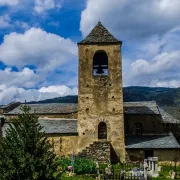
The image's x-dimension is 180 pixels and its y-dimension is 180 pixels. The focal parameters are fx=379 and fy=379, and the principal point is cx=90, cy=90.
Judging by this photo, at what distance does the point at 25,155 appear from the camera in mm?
18781

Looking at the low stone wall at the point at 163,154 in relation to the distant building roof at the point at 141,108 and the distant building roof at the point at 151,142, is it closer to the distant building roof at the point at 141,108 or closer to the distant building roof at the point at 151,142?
the distant building roof at the point at 151,142

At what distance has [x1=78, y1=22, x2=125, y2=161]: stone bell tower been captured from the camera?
4044cm

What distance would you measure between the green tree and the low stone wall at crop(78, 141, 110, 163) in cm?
1983

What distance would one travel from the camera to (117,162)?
3997 centimetres

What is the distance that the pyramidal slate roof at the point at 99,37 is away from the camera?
41.3 metres

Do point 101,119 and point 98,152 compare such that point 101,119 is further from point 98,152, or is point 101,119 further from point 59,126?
point 59,126

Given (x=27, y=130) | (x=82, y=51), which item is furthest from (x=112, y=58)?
(x=27, y=130)

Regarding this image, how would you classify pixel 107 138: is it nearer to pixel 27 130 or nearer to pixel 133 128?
pixel 133 128

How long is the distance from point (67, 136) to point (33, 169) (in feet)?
73.5

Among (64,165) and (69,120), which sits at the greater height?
(69,120)

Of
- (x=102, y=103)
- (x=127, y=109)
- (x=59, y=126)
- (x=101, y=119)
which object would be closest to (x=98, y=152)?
(x=101, y=119)

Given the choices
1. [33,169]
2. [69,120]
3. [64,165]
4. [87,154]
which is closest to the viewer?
[33,169]

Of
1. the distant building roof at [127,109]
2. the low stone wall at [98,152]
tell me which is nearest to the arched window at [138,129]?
the distant building roof at [127,109]

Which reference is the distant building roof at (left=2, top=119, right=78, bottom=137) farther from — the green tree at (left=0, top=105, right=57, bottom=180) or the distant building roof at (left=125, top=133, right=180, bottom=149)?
the green tree at (left=0, top=105, right=57, bottom=180)
